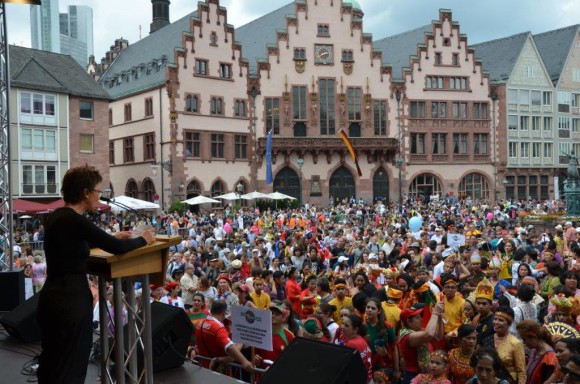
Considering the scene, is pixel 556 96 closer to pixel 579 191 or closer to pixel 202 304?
pixel 579 191

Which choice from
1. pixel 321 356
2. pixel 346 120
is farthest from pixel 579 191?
pixel 321 356

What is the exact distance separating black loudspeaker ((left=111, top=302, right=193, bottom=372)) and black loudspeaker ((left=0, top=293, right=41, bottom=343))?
1.62 m

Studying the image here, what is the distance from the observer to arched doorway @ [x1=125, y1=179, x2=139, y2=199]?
50.0 metres

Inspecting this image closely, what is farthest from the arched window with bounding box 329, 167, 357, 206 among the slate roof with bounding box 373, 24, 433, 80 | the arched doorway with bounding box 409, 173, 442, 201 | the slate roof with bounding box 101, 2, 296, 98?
the slate roof with bounding box 101, 2, 296, 98

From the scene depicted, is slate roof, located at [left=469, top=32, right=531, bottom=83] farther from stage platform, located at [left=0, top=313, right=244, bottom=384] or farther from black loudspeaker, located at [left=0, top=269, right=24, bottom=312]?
stage platform, located at [left=0, top=313, right=244, bottom=384]

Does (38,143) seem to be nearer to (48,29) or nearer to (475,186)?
(475,186)

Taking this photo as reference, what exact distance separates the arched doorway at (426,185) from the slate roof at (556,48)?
17.0 m

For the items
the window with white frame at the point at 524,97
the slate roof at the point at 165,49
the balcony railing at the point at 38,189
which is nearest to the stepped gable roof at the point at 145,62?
the slate roof at the point at 165,49

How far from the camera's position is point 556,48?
61281 mm

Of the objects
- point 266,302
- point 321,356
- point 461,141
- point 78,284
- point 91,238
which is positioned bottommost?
point 266,302

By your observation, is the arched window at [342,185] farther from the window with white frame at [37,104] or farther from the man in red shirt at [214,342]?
the man in red shirt at [214,342]

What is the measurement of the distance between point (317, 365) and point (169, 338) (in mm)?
1918

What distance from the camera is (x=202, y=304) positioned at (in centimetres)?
873

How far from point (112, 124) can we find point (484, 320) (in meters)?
49.6
